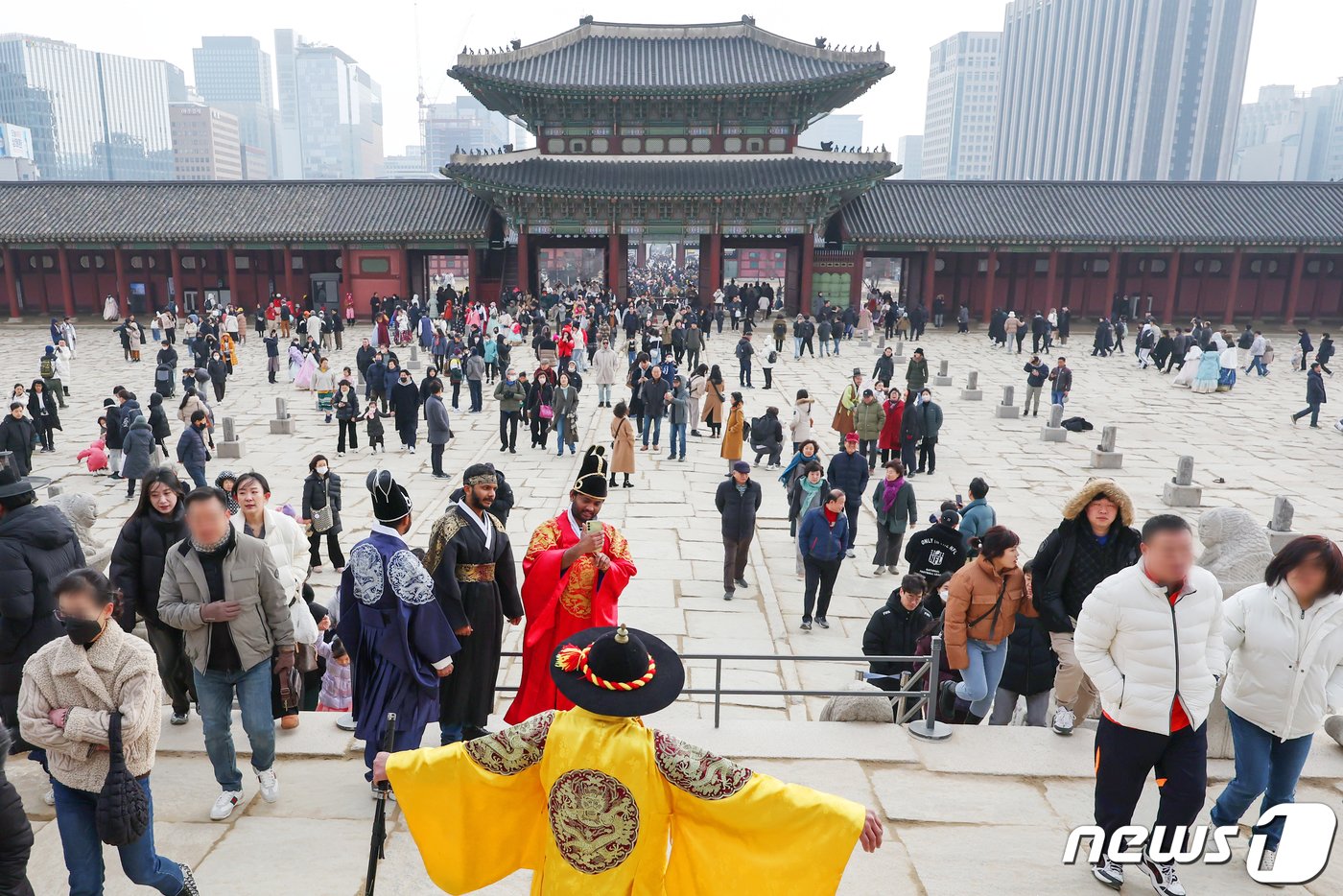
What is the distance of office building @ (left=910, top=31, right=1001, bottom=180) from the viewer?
435 feet

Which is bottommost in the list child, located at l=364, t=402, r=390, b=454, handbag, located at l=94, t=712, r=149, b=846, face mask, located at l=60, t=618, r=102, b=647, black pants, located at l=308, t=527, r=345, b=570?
black pants, located at l=308, t=527, r=345, b=570

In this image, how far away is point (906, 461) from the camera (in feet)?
42.4

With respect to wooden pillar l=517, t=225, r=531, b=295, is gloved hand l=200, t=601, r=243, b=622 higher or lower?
lower

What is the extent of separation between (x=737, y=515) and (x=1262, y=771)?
5106 mm

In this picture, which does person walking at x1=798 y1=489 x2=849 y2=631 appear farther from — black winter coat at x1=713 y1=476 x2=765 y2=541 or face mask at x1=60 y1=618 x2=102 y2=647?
face mask at x1=60 y1=618 x2=102 y2=647

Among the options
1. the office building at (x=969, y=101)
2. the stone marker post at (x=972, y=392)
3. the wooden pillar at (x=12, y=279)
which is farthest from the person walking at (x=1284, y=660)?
the office building at (x=969, y=101)

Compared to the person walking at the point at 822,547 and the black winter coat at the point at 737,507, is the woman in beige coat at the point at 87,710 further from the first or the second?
the black winter coat at the point at 737,507

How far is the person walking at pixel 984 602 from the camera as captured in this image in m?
4.88

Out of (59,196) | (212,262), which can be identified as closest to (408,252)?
(212,262)

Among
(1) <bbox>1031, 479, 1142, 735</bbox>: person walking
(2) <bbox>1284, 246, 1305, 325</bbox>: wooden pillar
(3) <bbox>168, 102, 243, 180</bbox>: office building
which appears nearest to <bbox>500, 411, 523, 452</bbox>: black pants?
(1) <bbox>1031, 479, 1142, 735</bbox>: person walking

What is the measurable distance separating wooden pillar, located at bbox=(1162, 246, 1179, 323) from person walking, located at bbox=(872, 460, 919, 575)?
92.2 ft

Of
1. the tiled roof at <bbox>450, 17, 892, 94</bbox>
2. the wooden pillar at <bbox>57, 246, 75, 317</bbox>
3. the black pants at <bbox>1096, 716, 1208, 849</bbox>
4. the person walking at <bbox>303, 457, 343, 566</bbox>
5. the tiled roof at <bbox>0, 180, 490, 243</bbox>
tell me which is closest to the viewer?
the black pants at <bbox>1096, 716, 1208, 849</bbox>

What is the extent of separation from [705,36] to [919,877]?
35.5m

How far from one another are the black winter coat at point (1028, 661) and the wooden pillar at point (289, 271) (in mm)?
31473
